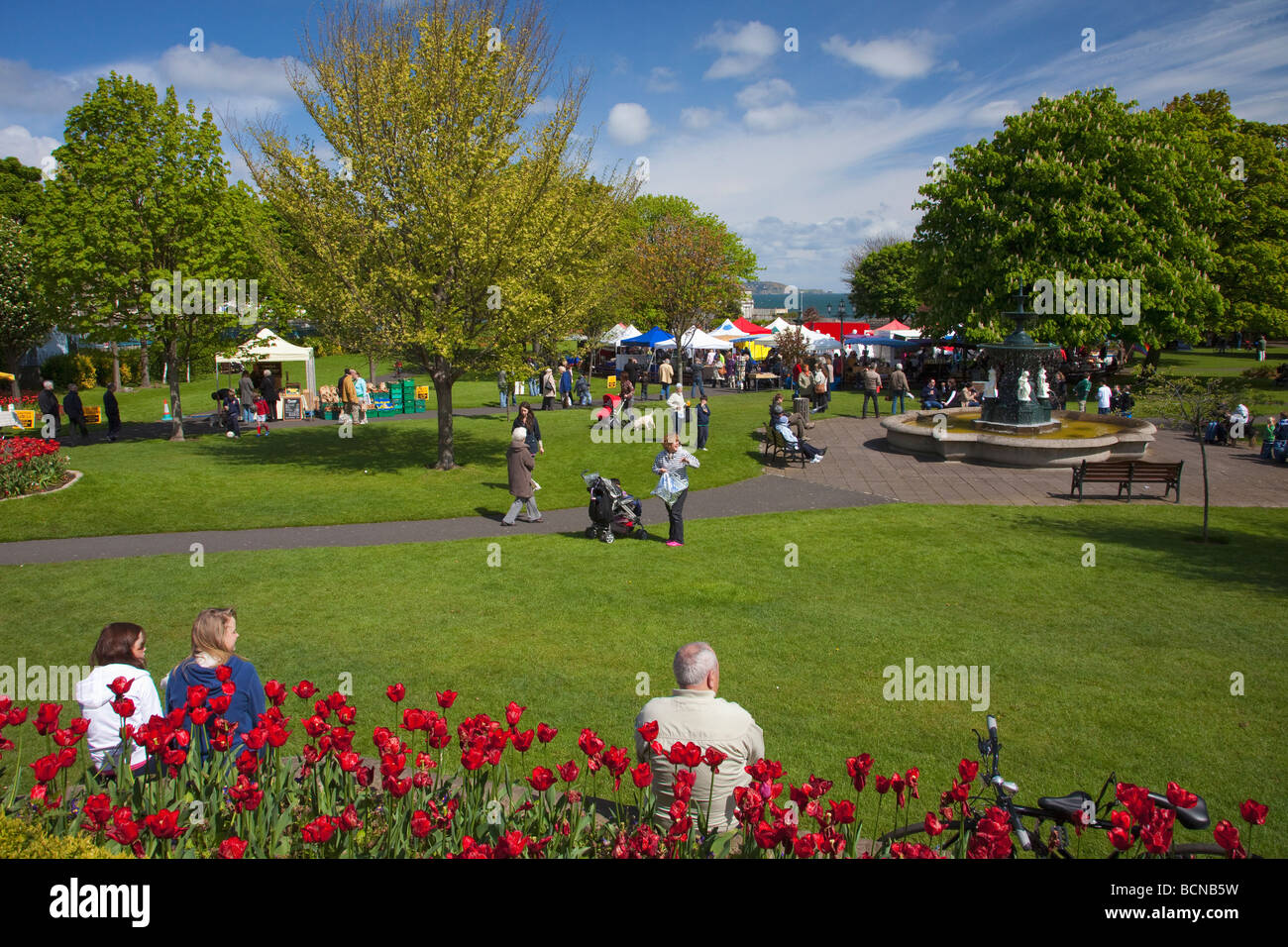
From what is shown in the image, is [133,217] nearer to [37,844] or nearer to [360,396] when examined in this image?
[360,396]

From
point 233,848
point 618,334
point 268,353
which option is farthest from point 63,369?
point 233,848

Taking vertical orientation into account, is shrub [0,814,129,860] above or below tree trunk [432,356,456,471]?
below

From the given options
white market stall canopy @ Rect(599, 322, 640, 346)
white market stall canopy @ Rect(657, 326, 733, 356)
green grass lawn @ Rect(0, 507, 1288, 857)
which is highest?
white market stall canopy @ Rect(599, 322, 640, 346)

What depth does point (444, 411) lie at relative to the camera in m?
20.7

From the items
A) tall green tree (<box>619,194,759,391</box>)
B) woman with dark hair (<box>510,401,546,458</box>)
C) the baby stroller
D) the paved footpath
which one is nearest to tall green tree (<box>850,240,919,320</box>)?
tall green tree (<box>619,194,759,391</box>)

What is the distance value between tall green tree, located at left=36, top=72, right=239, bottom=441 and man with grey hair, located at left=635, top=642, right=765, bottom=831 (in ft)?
74.6

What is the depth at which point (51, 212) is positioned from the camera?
74.2ft

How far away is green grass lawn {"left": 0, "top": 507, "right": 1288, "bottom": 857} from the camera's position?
22.3 feet

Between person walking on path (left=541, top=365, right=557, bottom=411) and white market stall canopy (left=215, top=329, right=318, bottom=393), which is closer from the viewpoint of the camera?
white market stall canopy (left=215, top=329, right=318, bottom=393)

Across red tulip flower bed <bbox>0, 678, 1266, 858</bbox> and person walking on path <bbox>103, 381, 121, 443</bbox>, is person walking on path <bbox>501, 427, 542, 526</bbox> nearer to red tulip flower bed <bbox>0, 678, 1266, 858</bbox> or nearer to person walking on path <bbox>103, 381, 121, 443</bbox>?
red tulip flower bed <bbox>0, 678, 1266, 858</bbox>

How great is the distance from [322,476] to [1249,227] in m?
44.7
